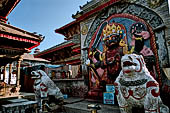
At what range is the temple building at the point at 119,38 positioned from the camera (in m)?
3.70

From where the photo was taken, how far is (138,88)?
8.62ft

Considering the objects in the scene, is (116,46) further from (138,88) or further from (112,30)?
(138,88)

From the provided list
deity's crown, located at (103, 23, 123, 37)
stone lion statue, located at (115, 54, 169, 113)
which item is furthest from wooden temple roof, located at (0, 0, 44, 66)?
stone lion statue, located at (115, 54, 169, 113)

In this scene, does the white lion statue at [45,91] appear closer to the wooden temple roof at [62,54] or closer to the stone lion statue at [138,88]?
the stone lion statue at [138,88]

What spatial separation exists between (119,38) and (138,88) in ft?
8.50

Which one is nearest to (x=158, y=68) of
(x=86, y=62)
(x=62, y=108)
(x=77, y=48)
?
(x=86, y=62)

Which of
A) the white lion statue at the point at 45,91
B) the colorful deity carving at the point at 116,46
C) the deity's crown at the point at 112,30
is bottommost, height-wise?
the white lion statue at the point at 45,91

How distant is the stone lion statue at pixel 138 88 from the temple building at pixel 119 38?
1185 mm

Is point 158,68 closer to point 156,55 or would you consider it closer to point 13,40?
point 156,55

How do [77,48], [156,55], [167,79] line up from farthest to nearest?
[77,48] < [156,55] < [167,79]

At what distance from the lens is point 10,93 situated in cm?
737

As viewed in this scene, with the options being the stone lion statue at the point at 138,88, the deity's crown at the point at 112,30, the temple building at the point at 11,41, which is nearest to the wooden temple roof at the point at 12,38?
the temple building at the point at 11,41

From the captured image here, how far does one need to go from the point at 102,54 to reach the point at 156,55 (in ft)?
7.12

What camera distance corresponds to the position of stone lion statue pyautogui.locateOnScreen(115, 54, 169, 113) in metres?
2.46
